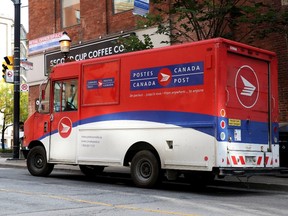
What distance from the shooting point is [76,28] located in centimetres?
2202

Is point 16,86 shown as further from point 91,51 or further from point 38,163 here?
point 38,163

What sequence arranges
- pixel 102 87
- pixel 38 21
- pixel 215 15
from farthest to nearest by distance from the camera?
pixel 38 21
pixel 215 15
pixel 102 87

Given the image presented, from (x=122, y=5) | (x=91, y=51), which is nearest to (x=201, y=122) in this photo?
(x=122, y=5)

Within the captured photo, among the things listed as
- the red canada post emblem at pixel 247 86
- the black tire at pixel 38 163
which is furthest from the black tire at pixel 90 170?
the red canada post emblem at pixel 247 86

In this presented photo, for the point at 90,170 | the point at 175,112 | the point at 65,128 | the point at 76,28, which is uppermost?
the point at 76,28

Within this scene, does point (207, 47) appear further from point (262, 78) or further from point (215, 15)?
point (215, 15)

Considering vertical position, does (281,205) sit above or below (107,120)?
below

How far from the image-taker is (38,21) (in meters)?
24.1

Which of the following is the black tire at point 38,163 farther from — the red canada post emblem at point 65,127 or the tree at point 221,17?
the tree at point 221,17

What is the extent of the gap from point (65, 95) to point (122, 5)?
28.6ft

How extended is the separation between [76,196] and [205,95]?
3.38 m

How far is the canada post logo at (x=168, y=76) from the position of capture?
9.89 meters

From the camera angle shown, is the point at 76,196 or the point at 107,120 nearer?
the point at 76,196

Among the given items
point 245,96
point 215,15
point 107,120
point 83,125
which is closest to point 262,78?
point 245,96
